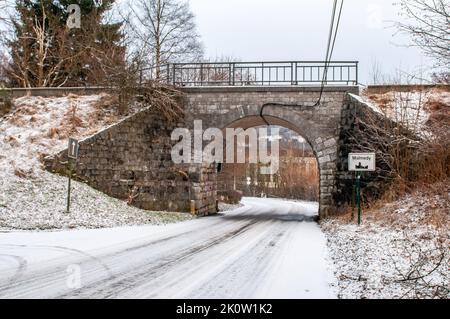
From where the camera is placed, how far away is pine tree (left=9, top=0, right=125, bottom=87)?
27.4 metres

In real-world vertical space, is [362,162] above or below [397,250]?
above

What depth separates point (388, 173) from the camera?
15086 mm

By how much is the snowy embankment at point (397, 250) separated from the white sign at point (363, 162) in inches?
52.9

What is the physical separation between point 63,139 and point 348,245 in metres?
12.6

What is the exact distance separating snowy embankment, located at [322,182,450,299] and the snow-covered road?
476 millimetres

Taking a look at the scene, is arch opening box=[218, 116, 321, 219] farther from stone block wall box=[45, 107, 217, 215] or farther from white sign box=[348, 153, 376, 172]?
white sign box=[348, 153, 376, 172]

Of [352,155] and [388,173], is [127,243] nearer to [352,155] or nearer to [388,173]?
[352,155]

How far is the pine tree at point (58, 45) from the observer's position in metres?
27.4

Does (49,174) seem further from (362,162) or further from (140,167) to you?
(362,162)

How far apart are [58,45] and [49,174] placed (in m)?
16.9

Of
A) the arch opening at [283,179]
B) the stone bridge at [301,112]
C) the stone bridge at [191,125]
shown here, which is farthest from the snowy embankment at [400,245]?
the arch opening at [283,179]

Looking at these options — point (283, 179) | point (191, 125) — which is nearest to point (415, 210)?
point (191, 125)

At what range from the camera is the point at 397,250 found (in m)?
8.15

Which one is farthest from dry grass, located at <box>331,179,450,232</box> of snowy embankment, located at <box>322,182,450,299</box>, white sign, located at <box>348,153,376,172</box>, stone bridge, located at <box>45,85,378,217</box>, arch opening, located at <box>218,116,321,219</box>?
arch opening, located at <box>218,116,321,219</box>
